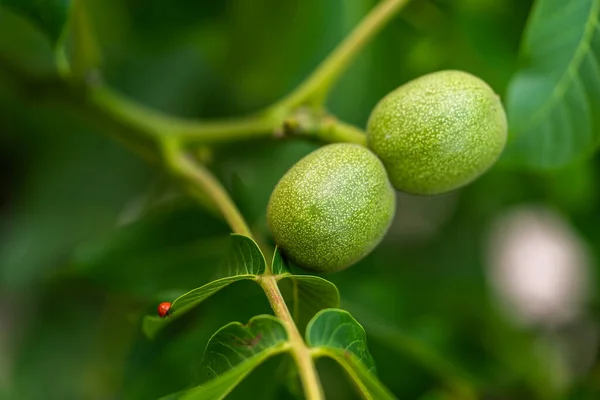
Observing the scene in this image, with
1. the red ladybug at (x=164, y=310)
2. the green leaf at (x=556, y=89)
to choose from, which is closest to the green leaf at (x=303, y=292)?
the red ladybug at (x=164, y=310)

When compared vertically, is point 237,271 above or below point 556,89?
below

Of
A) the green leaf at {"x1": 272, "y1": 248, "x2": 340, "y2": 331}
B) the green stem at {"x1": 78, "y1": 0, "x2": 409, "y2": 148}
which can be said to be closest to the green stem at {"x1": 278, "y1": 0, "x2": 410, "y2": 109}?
the green stem at {"x1": 78, "y1": 0, "x2": 409, "y2": 148}

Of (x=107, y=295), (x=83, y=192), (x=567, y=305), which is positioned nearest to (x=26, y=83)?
(x=83, y=192)

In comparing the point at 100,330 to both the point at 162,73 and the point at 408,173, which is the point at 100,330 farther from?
the point at 408,173

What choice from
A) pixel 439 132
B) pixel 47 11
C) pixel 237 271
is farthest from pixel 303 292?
pixel 47 11

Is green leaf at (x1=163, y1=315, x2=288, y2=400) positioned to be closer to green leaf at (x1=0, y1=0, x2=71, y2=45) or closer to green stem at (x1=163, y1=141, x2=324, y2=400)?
green stem at (x1=163, y1=141, x2=324, y2=400)

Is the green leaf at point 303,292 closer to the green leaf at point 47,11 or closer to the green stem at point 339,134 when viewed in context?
the green stem at point 339,134

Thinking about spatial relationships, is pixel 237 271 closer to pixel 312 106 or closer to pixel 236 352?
pixel 236 352
